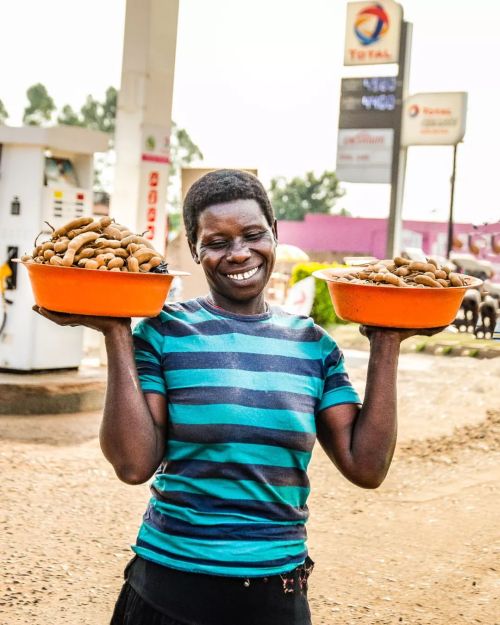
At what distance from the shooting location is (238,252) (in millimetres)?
1901

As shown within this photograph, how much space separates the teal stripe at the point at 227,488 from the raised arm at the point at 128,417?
0.06 meters

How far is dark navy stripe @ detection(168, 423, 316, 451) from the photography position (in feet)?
5.73

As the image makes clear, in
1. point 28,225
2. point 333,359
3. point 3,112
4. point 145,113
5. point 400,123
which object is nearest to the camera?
point 333,359

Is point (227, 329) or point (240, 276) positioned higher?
point (240, 276)

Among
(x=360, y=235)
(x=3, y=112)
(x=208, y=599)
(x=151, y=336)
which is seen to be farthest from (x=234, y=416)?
(x=3, y=112)

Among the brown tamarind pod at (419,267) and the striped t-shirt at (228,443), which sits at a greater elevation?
the brown tamarind pod at (419,267)

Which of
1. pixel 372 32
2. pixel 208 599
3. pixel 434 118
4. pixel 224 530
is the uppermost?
pixel 372 32

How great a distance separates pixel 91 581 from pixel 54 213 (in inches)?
196

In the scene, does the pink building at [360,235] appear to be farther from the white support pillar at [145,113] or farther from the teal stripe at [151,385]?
the teal stripe at [151,385]

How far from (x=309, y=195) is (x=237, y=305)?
66877 millimetres

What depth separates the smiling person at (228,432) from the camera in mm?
1729

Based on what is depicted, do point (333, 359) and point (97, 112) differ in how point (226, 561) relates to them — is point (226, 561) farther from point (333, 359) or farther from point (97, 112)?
point (97, 112)

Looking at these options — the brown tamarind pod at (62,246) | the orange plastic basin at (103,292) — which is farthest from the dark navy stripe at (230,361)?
the brown tamarind pod at (62,246)

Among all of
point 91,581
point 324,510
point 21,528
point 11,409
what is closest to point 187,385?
point 91,581
